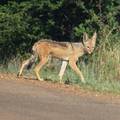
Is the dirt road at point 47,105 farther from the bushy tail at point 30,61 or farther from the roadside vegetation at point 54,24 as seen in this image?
the roadside vegetation at point 54,24

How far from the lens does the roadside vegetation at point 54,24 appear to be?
22.7m

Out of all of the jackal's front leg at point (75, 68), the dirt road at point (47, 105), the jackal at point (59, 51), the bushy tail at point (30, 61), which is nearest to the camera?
the dirt road at point (47, 105)

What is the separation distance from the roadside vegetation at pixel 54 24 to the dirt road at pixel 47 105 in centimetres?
582

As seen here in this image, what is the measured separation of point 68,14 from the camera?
86.7 ft

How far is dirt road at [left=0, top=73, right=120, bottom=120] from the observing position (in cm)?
1184

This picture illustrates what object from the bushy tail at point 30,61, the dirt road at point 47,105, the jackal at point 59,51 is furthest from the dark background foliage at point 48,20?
the dirt road at point 47,105

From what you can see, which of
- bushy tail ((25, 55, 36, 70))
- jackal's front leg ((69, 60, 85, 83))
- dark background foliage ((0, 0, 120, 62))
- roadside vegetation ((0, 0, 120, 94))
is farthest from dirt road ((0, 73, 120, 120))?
dark background foliage ((0, 0, 120, 62))

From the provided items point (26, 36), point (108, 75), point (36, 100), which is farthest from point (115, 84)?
point (26, 36)

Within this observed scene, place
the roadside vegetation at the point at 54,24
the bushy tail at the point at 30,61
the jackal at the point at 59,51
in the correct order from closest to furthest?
the jackal at the point at 59,51, the bushy tail at the point at 30,61, the roadside vegetation at the point at 54,24

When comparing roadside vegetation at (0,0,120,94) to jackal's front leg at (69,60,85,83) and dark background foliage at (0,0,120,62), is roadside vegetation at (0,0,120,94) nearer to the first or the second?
dark background foliage at (0,0,120,62)

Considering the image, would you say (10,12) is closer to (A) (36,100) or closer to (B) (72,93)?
(B) (72,93)

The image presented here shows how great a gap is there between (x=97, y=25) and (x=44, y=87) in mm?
8292

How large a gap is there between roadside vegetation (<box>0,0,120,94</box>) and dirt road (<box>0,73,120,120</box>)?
5818 mm

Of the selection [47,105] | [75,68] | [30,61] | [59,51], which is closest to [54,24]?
[30,61]
